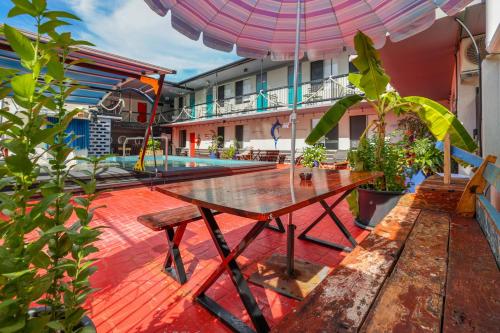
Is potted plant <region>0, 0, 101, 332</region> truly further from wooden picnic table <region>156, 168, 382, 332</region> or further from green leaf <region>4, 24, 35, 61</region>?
wooden picnic table <region>156, 168, 382, 332</region>

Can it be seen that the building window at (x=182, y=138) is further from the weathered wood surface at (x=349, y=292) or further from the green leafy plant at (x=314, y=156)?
the weathered wood surface at (x=349, y=292)

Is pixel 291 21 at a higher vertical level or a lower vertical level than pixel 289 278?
higher

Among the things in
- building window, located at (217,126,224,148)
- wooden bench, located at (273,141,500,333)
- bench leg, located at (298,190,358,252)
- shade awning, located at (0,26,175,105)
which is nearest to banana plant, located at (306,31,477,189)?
wooden bench, located at (273,141,500,333)

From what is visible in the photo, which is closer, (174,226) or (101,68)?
(174,226)

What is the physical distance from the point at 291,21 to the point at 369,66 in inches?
47.5

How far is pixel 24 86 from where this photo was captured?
0.83 m

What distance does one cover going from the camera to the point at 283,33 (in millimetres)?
3434

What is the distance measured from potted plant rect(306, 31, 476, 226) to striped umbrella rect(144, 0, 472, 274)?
0.42 metres

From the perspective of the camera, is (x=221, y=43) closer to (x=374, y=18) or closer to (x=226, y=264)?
(x=374, y=18)

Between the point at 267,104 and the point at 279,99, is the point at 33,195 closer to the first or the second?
the point at 279,99

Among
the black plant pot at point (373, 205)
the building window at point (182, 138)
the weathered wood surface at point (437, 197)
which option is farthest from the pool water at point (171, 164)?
the building window at point (182, 138)

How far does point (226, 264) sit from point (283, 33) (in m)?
3.17

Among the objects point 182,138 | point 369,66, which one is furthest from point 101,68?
point 182,138

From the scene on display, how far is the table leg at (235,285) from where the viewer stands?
1582mm
